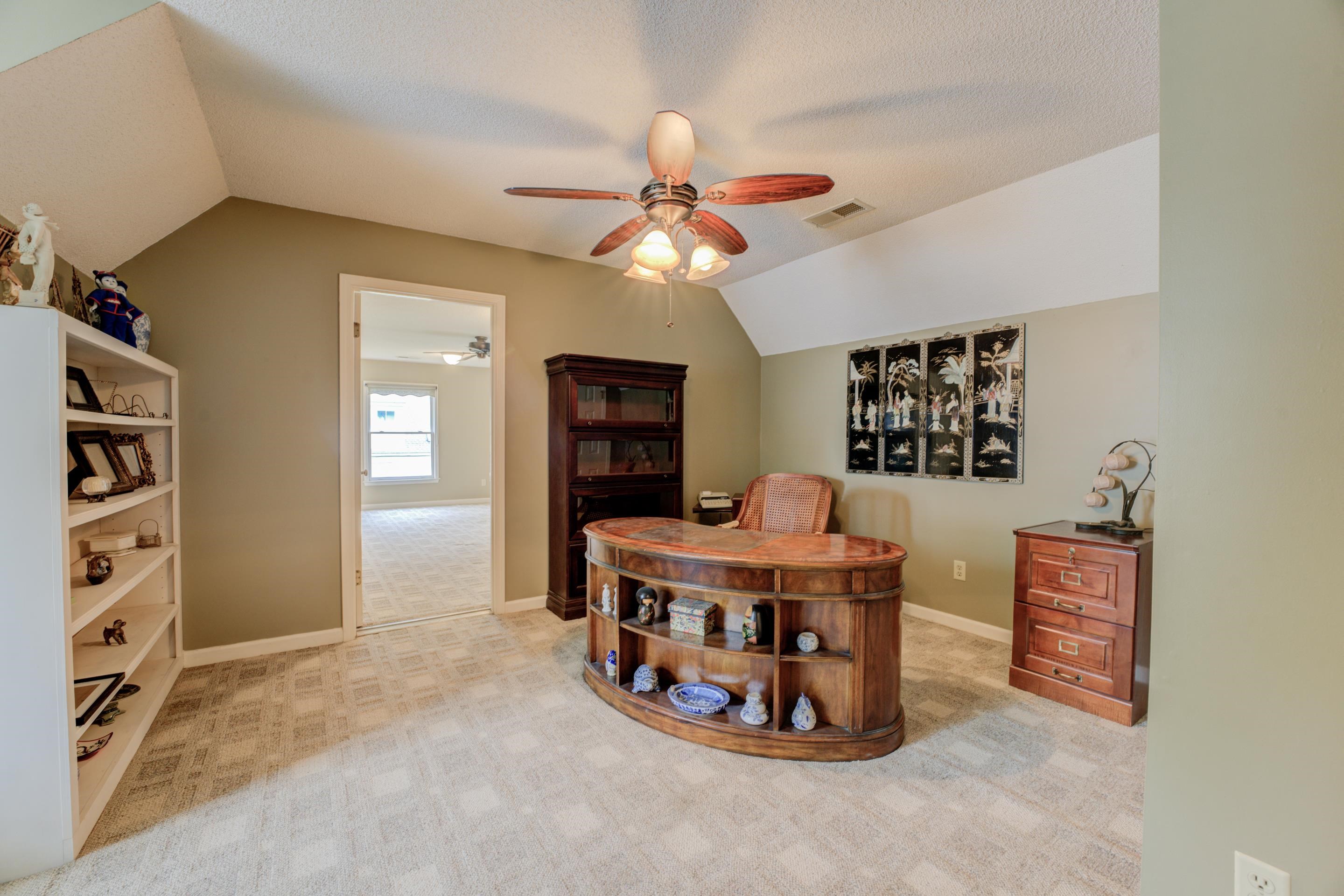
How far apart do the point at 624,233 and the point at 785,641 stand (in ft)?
6.19

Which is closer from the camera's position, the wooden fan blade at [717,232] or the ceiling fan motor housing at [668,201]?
the ceiling fan motor housing at [668,201]

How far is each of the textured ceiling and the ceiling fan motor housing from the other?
7.00 ft

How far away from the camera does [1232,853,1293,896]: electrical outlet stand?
103 cm

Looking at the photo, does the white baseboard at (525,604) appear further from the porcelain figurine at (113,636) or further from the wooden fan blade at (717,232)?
the wooden fan blade at (717,232)

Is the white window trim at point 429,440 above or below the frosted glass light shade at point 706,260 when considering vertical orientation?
below

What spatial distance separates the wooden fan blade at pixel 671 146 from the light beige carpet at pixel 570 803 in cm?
223

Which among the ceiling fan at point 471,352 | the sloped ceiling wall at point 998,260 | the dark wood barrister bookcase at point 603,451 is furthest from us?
the ceiling fan at point 471,352

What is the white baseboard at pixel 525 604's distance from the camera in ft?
12.8

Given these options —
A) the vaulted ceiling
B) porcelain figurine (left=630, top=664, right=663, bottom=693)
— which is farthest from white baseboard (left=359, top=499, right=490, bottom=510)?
porcelain figurine (left=630, top=664, right=663, bottom=693)

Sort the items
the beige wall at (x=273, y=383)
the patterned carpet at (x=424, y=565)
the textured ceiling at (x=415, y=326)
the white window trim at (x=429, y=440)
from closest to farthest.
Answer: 1. the beige wall at (x=273, y=383)
2. the patterned carpet at (x=424, y=565)
3. the textured ceiling at (x=415, y=326)
4. the white window trim at (x=429, y=440)

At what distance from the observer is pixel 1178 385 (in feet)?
3.78

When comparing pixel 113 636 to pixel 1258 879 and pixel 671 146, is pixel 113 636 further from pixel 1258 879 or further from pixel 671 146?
pixel 1258 879

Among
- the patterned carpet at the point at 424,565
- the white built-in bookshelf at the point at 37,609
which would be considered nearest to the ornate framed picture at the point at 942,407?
the patterned carpet at the point at 424,565

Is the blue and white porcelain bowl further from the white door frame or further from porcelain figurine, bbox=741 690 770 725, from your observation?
the white door frame
